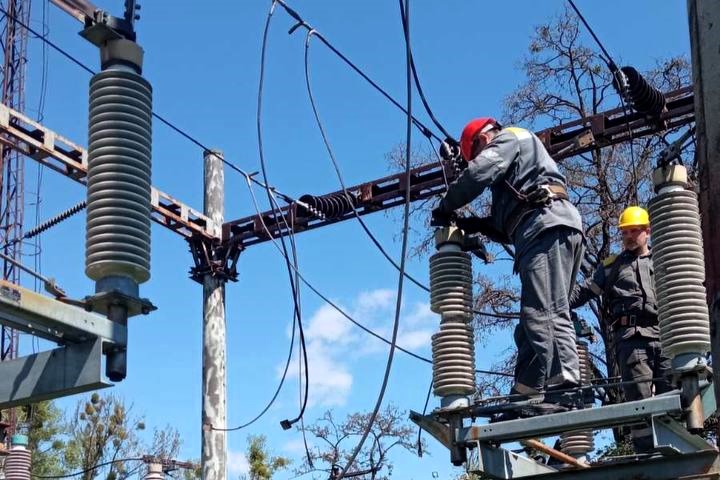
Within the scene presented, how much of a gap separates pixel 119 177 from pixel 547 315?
8.68ft

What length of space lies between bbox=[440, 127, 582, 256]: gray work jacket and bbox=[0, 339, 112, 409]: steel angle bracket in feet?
9.04

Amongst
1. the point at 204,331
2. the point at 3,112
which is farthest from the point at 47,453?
the point at 3,112

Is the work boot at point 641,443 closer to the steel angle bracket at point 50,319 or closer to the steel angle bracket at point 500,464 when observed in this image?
the steel angle bracket at point 500,464

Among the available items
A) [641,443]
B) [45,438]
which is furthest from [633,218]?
[45,438]

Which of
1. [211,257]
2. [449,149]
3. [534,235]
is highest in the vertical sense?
[211,257]

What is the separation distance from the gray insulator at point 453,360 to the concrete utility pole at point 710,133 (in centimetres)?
356

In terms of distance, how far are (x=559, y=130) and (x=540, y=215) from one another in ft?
30.0

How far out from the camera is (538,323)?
6254 millimetres

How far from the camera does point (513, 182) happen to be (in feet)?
21.7

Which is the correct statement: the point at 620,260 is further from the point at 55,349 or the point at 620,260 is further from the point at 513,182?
the point at 55,349

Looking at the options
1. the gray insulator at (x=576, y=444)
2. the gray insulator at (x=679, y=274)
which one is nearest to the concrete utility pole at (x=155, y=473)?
the gray insulator at (x=576, y=444)

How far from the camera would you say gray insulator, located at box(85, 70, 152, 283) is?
448 centimetres

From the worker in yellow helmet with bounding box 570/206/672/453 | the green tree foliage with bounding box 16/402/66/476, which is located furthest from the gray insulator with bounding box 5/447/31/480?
the green tree foliage with bounding box 16/402/66/476

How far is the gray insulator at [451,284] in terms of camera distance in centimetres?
643
